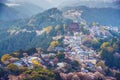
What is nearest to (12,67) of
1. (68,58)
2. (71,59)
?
A: (68,58)

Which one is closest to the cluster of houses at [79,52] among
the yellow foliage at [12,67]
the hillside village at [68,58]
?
the hillside village at [68,58]

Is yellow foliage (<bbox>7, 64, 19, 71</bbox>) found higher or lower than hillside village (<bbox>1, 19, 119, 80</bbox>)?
higher

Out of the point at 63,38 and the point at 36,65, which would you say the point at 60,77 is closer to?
the point at 36,65

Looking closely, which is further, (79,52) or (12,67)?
(79,52)

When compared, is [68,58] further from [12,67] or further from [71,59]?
[12,67]

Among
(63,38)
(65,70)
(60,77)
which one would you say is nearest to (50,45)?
(63,38)

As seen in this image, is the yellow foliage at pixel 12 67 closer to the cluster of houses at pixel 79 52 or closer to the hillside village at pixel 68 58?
the hillside village at pixel 68 58

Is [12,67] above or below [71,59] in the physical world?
above

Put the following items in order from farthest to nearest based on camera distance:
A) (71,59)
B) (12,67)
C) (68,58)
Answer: (71,59) < (68,58) < (12,67)

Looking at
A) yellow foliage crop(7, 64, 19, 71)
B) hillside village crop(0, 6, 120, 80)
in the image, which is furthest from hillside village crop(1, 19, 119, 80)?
yellow foliage crop(7, 64, 19, 71)

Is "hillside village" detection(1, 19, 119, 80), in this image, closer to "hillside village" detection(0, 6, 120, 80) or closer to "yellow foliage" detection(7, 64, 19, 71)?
"hillside village" detection(0, 6, 120, 80)

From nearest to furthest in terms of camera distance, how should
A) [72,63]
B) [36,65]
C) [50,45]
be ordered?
[36,65], [72,63], [50,45]
